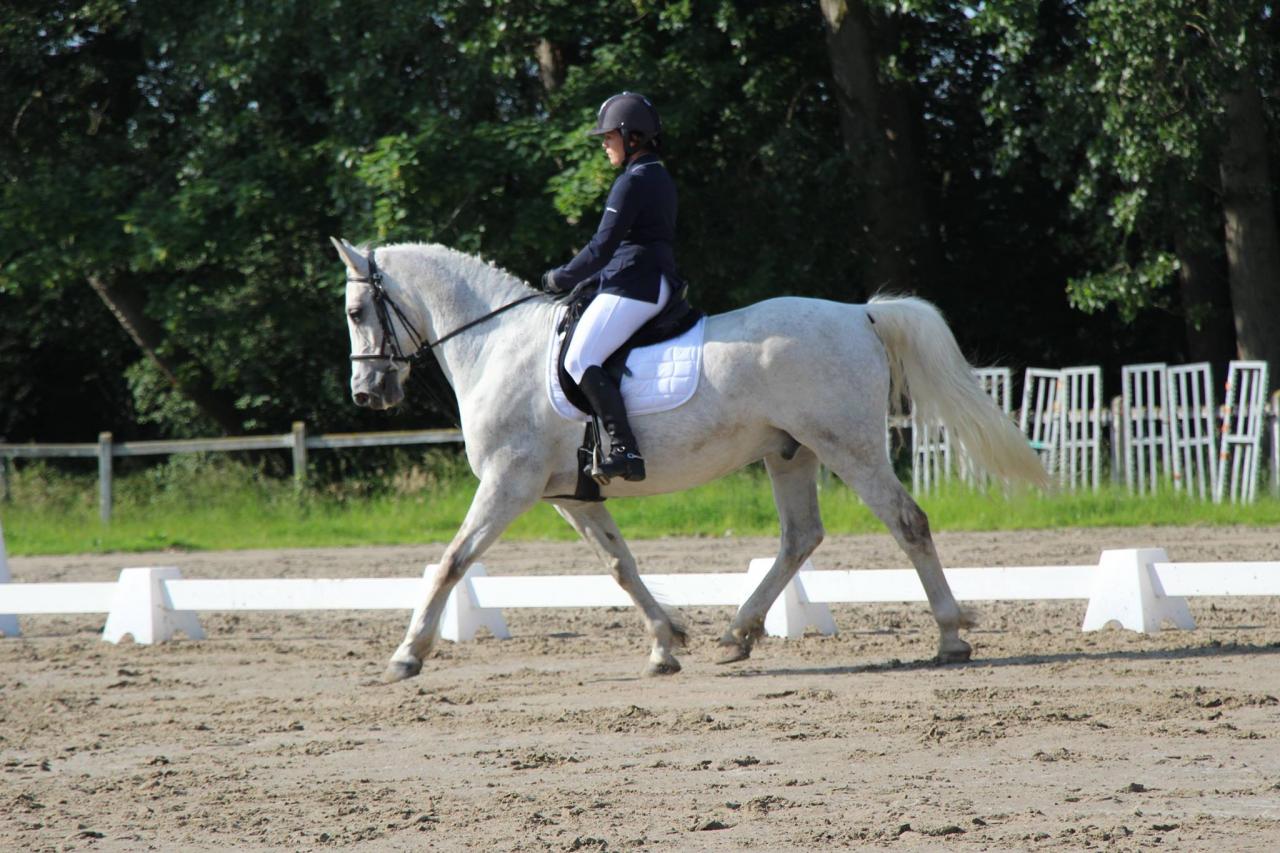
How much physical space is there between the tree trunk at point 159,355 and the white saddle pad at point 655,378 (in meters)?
14.9

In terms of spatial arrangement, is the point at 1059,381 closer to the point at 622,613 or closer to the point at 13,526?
the point at 622,613

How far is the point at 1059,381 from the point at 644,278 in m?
11.3

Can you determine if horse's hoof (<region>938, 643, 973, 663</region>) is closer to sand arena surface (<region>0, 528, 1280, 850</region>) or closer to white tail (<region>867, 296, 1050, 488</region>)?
sand arena surface (<region>0, 528, 1280, 850</region>)

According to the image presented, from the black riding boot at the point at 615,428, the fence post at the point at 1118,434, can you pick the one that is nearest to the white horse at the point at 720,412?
the black riding boot at the point at 615,428

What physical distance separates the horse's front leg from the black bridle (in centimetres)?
85

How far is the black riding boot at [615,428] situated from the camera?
686 cm

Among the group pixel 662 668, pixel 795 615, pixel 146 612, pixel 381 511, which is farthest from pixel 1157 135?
pixel 146 612

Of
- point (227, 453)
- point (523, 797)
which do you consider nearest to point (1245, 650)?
point (523, 797)

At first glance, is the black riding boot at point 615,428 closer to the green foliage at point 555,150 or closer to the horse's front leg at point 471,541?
the horse's front leg at point 471,541

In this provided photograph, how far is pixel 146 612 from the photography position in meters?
9.20

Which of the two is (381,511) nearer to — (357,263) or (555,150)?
(555,150)

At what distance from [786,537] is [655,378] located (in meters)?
1.16

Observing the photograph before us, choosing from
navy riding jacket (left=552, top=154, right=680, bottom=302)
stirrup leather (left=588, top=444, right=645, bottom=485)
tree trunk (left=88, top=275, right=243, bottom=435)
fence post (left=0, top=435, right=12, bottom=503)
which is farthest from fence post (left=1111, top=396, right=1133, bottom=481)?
fence post (left=0, top=435, right=12, bottom=503)

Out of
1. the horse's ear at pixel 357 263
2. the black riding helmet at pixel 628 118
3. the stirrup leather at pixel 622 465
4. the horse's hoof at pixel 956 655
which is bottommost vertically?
the horse's hoof at pixel 956 655
